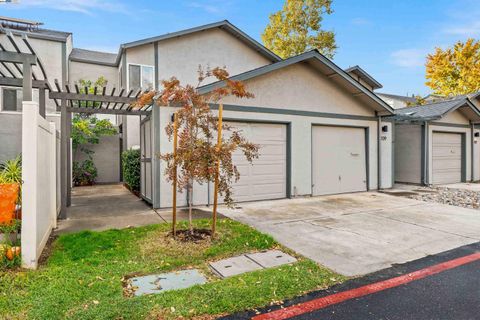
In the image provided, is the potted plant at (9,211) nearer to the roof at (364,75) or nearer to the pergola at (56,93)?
the pergola at (56,93)

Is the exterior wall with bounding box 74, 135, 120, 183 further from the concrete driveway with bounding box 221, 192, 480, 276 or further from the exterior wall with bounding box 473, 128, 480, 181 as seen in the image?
the exterior wall with bounding box 473, 128, 480, 181

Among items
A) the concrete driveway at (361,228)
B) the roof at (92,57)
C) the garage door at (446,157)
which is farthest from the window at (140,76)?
the garage door at (446,157)

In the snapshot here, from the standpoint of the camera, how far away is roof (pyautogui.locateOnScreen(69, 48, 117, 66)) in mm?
14992

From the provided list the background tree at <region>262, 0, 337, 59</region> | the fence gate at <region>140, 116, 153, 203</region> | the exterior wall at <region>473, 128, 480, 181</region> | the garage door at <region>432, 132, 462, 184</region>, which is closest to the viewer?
the fence gate at <region>140, 116, 153, 203</region>

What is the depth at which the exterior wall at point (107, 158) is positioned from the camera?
1427 cm

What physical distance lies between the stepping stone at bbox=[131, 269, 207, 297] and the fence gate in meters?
4.63

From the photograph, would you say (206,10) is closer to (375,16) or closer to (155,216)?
(375,16)

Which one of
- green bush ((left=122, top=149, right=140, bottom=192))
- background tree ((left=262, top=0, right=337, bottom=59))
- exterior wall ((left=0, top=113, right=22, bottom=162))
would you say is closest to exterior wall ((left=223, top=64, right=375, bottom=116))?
green bush ((left=122, top=149, right=140, bottom=192))

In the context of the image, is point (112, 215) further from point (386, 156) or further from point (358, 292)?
point (386, 156)

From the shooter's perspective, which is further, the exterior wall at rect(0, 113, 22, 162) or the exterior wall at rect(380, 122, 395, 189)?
the exterior wall at rect(0, 113, 22, 162)

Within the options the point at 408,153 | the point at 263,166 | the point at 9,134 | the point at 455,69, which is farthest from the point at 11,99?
the point at 455,69

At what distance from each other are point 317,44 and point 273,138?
15860 millimetres

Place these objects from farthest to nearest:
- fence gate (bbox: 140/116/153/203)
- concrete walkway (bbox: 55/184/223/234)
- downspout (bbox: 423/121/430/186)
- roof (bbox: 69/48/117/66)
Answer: roof (bbox: 69/48/117/66) < downspout (bbox: 423/121/430/186) < fence gate (bbox: 140/116/153/203) < concrete walkway (bbox: 55/184/223/234)

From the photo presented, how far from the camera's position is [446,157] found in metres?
13.5
